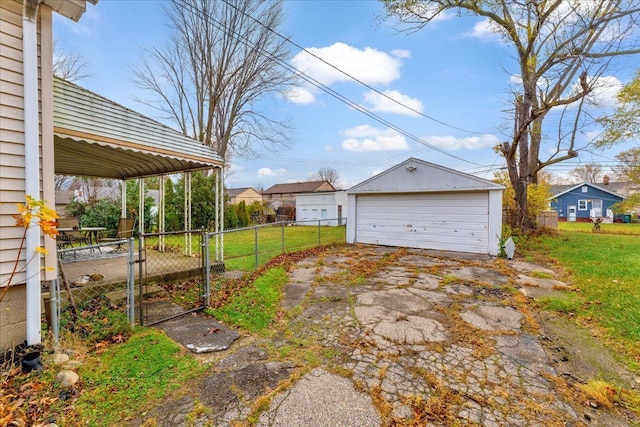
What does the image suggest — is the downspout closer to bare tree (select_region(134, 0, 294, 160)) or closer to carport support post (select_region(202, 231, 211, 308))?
carport support post (select_region(202, 231, 211, 308))

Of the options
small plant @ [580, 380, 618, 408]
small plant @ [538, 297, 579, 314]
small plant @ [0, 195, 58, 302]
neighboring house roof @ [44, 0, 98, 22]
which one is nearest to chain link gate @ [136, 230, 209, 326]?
small plant @ [0, 195, 58, 302]

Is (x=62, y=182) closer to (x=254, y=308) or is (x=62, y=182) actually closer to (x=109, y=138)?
(x=109, y=138)

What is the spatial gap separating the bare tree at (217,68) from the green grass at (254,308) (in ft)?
42.3

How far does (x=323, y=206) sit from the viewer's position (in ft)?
87.7

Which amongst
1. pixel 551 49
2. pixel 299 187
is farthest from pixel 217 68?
pixel 299 187

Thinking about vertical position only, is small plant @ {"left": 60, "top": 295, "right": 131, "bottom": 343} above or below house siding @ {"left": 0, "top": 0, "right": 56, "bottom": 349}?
below

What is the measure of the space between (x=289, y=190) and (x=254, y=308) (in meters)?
34.7

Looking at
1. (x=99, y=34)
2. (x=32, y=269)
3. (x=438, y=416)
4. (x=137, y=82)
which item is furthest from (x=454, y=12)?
(x=137, y=82)

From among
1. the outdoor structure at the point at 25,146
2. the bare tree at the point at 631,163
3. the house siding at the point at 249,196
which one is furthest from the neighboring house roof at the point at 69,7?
the house siding at the point at 249,196

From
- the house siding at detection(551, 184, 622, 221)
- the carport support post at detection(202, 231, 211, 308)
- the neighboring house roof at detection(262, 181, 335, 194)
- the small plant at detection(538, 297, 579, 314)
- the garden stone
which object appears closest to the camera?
the garden stone

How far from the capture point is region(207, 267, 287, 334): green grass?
3807mm

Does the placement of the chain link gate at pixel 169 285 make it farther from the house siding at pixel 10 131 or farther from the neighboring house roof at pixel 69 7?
the neighboring house roof at pixel 69 7

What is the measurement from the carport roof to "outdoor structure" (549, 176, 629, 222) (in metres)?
37.0

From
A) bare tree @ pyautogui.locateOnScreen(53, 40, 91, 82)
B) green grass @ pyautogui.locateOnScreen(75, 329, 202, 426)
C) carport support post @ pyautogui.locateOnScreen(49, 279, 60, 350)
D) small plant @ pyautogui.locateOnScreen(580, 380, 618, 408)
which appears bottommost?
small plant @ pyautogui.locateOnScreen(580, 380, 618, 408)
